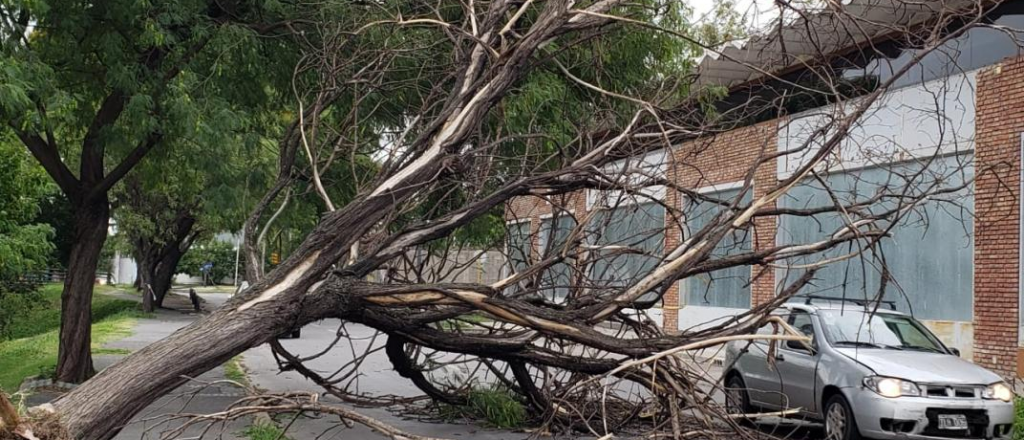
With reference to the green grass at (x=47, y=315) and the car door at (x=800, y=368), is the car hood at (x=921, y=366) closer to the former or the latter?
the car door at (x=800, y=368)

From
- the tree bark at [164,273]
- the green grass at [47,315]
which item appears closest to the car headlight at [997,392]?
the green grass at [47,315]

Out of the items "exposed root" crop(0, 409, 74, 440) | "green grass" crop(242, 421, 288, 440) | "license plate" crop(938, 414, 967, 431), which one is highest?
"exposed root" crop(0, 409, 74, 440)

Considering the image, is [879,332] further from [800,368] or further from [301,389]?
[301,389]

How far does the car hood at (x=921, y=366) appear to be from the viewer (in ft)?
30.0

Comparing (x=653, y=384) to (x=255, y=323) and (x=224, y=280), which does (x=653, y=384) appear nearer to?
(x=255, y=323)

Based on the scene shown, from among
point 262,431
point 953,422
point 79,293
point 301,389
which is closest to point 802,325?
point 953,422

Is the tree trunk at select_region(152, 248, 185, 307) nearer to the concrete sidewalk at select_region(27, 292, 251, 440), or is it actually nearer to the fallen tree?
the concrete sidewalk at select_region(27, 292, 251, 440)

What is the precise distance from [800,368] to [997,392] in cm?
191

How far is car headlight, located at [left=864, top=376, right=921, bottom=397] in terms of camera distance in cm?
902

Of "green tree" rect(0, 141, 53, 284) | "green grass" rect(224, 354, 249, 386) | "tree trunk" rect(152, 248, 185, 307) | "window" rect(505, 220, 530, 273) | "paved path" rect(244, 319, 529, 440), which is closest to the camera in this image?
"window" rect(505, 220, 530, 273)

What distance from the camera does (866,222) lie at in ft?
24.1

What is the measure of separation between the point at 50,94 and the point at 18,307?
1367 cm

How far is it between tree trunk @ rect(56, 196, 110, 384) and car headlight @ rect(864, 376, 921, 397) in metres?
10.1

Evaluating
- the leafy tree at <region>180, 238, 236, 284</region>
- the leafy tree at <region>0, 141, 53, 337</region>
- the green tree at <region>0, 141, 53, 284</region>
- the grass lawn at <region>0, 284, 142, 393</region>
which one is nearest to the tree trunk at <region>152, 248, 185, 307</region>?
the grass lawn at <region>0, 284, 142, 393</region>
